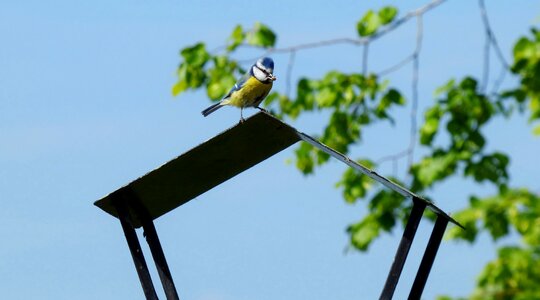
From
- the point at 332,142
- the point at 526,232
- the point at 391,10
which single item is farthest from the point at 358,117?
the point at 526,232

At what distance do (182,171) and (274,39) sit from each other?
25.2ft

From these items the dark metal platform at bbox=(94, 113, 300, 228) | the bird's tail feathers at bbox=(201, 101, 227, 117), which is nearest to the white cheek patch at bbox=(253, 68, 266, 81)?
the bird's tail feathers at bbox=(201, 101, 227, 117)

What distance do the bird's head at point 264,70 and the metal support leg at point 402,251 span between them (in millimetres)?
2417

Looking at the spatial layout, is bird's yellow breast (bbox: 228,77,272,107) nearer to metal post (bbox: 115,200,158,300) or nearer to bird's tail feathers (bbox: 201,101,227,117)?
bird's tail feathers (bbox: 201,101,227,117)

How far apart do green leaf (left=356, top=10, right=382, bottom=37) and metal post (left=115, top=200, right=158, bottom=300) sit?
24.3 ft

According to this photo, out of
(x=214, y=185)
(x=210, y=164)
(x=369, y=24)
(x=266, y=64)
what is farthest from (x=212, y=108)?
(x=369, y=24)

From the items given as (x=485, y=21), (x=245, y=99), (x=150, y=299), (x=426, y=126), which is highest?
(x=485, y=21)

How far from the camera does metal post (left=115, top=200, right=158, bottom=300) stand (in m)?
4.16

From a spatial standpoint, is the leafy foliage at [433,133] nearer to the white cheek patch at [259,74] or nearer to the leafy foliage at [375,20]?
the leafy foliage at [375,20]

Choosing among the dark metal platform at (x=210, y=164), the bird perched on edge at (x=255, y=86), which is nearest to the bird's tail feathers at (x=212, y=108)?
the bird perched on edge at (x=255, y=86)

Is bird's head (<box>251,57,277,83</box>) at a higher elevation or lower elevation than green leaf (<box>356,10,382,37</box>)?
lower

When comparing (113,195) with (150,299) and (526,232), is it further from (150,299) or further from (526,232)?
(526,232)

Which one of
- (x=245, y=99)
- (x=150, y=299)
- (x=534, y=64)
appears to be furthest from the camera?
(x=534, y=64)

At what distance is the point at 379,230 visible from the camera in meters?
11.8
